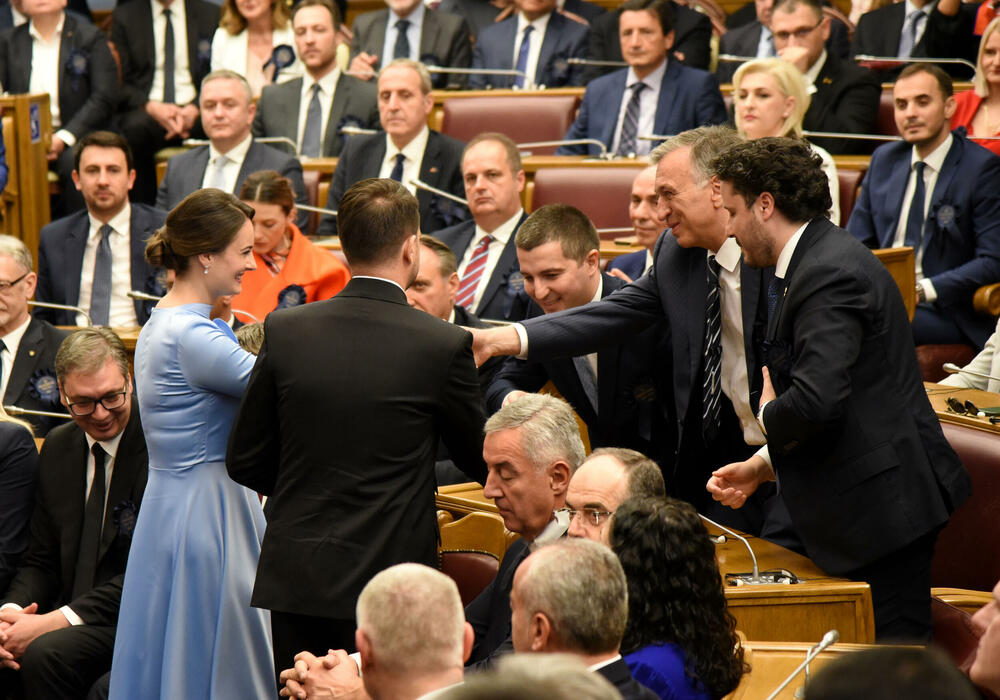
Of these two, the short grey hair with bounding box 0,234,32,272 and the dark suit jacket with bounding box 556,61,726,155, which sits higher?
the dark suit jacket with bounding box 556,61,726,155

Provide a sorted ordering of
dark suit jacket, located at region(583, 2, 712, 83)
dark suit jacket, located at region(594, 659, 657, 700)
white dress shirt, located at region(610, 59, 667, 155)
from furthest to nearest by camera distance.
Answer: dark suit jacket, located at region(583, 2, 712, 83)
white dress shirt, located at region(610, 59, 667, 155)
dark suit jacket, located at region(594, 659, 657, 700)

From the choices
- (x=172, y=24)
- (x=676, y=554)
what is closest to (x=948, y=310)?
(x=676, y=554)

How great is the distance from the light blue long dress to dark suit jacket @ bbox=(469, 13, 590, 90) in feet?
12.6

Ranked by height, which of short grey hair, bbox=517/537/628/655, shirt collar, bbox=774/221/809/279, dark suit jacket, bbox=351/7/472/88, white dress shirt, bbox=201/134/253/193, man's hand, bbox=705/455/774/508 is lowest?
man's hand, bbox=705/455/774/508

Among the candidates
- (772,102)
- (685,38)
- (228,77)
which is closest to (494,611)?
(772,102)

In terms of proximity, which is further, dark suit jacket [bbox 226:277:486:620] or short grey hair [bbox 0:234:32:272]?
short grey hair [bbox 0:234:32:272]

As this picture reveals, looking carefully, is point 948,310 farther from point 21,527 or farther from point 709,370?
point 21,527

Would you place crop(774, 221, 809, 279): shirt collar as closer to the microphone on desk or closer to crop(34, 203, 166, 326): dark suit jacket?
the microphone on desk

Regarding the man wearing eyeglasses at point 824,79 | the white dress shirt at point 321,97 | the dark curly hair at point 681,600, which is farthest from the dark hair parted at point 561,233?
the white dress shirt at point 321,97

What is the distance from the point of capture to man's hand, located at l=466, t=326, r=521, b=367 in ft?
8.23

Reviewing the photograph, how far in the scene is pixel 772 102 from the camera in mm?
4184

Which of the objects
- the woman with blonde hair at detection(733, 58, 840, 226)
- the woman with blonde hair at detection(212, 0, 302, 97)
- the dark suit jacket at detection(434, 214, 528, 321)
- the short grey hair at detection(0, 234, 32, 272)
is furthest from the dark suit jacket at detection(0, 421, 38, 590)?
the woman with blonde hair at detection(212, 0, 302, 97)

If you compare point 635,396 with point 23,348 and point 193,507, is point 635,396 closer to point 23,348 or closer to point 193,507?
point 193,507

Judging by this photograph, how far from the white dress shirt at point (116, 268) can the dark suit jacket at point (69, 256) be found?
0.06ft
